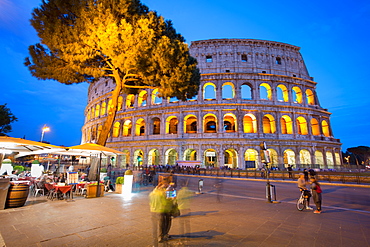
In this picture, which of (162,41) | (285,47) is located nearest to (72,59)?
(162,41)

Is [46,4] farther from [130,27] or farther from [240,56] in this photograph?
[240,56]

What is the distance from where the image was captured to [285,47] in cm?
3030

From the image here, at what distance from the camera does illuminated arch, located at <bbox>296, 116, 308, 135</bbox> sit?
27073 mm

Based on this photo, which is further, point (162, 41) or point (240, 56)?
point (240, 56)

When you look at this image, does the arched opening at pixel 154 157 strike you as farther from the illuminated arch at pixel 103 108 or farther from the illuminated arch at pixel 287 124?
the illuminated arch at pixel 287 124

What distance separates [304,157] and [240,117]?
1148 centimetres

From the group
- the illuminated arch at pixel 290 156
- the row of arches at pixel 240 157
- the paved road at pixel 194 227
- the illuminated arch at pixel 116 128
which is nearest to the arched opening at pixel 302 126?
the row of arches at pixel 240 157

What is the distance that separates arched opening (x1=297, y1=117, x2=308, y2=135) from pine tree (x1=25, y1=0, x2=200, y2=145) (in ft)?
80.5

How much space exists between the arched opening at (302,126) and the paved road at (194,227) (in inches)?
979

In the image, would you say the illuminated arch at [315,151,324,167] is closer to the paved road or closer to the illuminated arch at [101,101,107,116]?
the paved road

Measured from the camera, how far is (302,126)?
27688 mm

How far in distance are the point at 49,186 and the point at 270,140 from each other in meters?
24.9

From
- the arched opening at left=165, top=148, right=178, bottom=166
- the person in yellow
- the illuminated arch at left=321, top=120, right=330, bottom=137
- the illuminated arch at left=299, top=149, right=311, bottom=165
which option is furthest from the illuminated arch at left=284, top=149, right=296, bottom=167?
the person in yellow

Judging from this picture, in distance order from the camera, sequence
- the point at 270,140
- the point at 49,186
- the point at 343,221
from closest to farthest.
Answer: the point at 343,221, the point at 49,186, the point at 270,140
